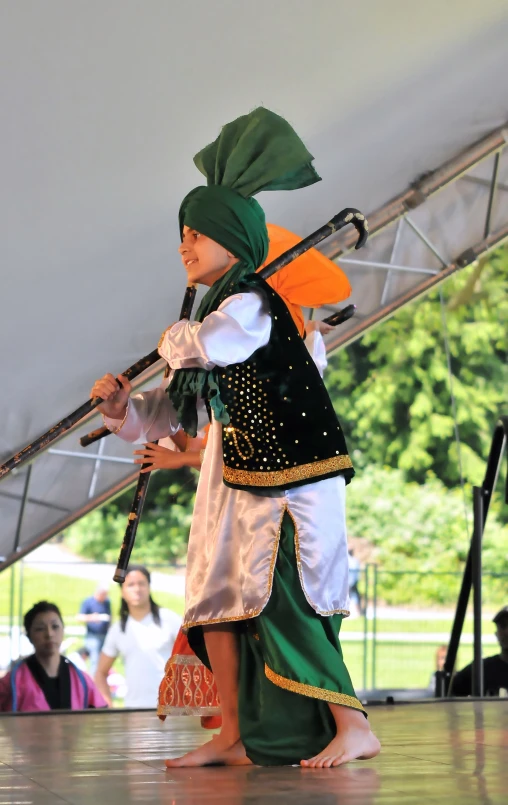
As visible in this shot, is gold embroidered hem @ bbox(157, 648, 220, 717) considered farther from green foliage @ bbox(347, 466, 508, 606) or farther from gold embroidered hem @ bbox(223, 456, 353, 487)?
green foliage @ bbox(347, 466, 508, 606)

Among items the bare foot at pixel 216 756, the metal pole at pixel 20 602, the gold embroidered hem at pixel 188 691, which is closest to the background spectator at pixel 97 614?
the metal pole at pixel 20 602

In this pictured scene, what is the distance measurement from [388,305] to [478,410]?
25.8ft

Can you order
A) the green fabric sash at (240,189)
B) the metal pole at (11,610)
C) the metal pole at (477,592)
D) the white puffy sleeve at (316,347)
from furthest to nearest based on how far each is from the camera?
the metal pole at (11,610) < the metal pole at (477,592) < the white puffy sleeve at (316,347) < the green fabric sash at (240,189)

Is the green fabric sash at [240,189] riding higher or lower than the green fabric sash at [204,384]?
higher

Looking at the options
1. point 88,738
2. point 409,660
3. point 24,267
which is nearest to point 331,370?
point 409,660

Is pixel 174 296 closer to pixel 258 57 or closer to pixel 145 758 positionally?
pixel 258 57

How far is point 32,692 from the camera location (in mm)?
4664

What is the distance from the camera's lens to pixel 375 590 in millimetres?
8578

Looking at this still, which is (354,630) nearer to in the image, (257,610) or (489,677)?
(489,677)

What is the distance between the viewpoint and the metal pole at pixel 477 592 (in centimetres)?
422

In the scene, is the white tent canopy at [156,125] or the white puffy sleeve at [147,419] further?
the white tent canopy at [156,125]

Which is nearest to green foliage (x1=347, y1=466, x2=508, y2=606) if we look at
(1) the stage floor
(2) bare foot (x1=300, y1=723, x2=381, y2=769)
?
(1) the stage floor

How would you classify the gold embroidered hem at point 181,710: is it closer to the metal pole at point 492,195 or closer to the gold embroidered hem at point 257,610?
the gold embroidered hem at point 257,610

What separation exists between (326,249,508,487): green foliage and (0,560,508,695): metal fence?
7.13 ft
